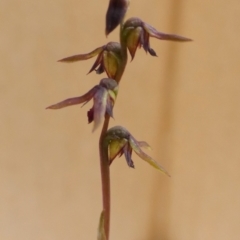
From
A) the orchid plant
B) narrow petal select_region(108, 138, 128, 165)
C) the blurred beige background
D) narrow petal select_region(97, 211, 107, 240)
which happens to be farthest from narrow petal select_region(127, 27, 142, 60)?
the blurred beige background

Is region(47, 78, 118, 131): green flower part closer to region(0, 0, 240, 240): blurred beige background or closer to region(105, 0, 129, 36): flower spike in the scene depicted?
region(105, 0, 129, 36): flower spike

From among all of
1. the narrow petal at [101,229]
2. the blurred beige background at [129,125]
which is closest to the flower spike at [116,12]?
the narrow petal at [101,229]

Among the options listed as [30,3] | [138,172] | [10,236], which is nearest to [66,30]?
[30,3]

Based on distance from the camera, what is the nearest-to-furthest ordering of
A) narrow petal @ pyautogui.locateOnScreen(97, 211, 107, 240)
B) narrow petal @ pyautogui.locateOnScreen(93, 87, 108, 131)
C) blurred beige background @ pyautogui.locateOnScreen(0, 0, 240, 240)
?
narrow petal @ pyautogui.locateOnScreen(93, 87, 108, 131)
narrow petal @ pyautogui.locateOnScreen(97, 211, 107, 240)
blurred beige background @ pyautogui.locateOnScreen(0, 0, 240, 240)

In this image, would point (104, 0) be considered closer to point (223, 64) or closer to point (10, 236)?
point (223, 64)

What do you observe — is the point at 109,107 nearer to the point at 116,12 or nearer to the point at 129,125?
the point at 116,12

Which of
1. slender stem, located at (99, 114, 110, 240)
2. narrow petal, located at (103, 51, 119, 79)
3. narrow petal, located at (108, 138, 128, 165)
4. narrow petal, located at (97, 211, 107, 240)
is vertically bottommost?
narrow petal, located at (97, 211, 107, 240)
